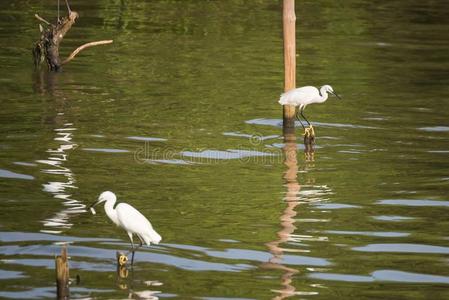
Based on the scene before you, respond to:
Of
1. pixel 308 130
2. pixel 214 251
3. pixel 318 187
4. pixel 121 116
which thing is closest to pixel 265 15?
pixel 121 116

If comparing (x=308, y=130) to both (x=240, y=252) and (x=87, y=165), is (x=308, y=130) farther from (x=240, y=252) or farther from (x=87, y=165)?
(x=240, y=252)

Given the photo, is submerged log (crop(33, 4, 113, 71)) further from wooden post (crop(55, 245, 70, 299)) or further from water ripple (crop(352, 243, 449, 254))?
wooden post (crop(55, 245, 70, 299))

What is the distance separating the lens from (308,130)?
746 inches

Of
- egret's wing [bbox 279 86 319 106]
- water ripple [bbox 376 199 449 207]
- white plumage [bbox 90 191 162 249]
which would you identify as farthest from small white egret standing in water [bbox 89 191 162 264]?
egret's wing [bbox 279 86 319 106]

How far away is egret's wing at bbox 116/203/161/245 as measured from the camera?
480 inches

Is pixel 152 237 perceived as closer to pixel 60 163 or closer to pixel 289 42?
pixel 60 163

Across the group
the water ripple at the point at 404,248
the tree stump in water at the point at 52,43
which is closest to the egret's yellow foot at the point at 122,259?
the water ripple at the point at 404,248

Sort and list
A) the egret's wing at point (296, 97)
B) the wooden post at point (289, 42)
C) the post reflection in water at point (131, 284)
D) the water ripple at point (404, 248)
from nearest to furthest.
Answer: the post reflection in water at point (131, 284) < the water ripple at point (404, 248) < the wooden post at point (289, 42) < the egret's wing at point (296, 97)

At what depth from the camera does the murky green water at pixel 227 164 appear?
41.5 feet

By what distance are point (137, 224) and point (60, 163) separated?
5642 millimetres

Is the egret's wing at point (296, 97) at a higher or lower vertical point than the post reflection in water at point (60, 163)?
higher

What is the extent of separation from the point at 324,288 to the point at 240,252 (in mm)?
1538

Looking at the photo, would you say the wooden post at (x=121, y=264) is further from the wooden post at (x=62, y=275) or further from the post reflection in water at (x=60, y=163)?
the post reflection in water at (x=60, y=163)

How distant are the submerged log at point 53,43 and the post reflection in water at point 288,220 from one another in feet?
20.9
